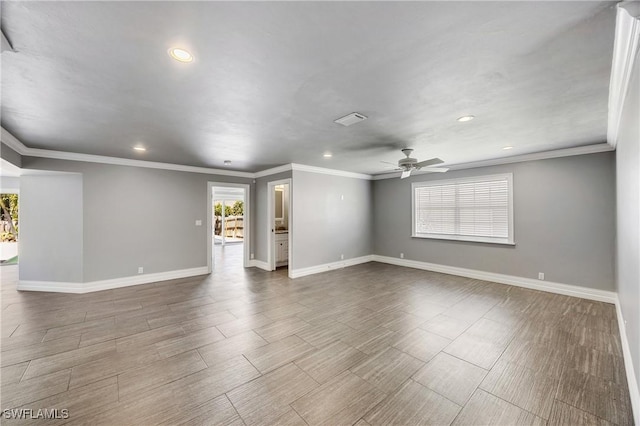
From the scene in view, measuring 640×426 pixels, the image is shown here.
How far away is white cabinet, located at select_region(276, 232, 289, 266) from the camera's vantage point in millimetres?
6959

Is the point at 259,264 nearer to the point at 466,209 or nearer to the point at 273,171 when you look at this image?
the point at 273,171

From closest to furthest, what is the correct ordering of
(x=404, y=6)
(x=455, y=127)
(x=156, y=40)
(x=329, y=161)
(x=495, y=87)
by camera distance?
(x=404, y=6), (x=156, y=40), (x=495, y=87), (x=455, y=127), (x=329, y=161)

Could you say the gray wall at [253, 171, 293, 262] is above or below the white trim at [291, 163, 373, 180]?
below

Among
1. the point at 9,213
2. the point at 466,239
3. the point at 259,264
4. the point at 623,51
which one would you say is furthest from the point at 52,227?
the point at 466,239

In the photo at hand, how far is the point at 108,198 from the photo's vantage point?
4.87 metres

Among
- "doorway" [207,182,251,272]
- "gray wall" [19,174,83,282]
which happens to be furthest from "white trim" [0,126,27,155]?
"doorway" [207,182,251,272]

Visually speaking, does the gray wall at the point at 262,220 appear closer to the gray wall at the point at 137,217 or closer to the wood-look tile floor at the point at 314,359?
the gray wall at the point at 137,217

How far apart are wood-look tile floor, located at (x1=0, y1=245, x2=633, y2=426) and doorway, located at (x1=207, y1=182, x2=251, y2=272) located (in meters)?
2.41

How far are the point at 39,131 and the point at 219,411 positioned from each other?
13.5 feet

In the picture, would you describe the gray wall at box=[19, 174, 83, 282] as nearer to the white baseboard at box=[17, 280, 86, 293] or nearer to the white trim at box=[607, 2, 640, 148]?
the white baseboard at box=[17, 280, 86, 293]

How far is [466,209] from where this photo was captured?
5.81 metres

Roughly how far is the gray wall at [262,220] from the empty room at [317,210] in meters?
0.26

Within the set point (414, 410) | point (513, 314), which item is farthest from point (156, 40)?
point (513, 314)

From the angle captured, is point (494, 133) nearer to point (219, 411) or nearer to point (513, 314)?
point (513, 314)
